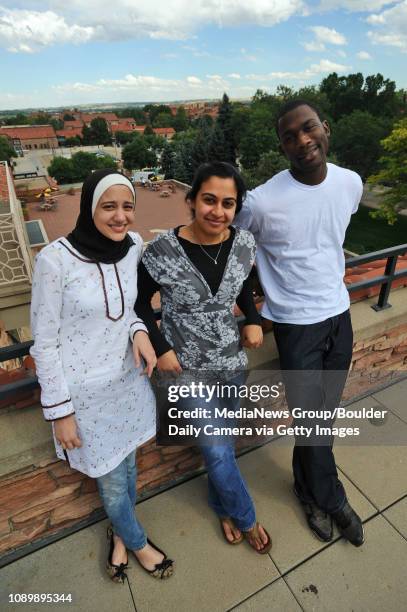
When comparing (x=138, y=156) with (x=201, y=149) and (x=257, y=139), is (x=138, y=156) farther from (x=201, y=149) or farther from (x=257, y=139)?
(x=257, y=139)

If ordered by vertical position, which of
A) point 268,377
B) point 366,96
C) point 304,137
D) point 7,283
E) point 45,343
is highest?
point 366,96

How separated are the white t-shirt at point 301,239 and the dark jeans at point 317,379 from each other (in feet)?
0.27

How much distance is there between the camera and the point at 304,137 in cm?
161

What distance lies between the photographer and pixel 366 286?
2389mm

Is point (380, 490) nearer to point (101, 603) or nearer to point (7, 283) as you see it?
point (101, 603)

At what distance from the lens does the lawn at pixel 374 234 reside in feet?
60.9

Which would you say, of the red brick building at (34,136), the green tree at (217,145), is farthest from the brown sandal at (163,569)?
the red brick building at (34,136)

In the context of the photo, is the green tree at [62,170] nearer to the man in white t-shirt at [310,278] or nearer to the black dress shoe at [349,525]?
the man in white t-shirt at [310,278]

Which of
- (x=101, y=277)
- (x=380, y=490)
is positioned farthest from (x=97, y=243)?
(x=380, y=490)

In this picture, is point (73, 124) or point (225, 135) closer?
point (225, 135)

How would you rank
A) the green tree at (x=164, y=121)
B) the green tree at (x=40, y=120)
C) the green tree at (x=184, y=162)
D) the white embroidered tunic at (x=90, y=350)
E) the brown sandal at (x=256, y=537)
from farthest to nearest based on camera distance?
1. the green tree at (x=40, y=120)
2. the green tree at (x=164, y=121)
3. the green tree at (x=184, y=162)
4. the brown sandal at (x=256, y=537)
5. the white embroidered tunic at (x=90, y=350)

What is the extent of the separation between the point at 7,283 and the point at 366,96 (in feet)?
135

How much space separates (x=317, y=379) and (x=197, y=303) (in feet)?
2.55

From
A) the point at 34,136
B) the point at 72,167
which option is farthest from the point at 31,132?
the point at 72,167
